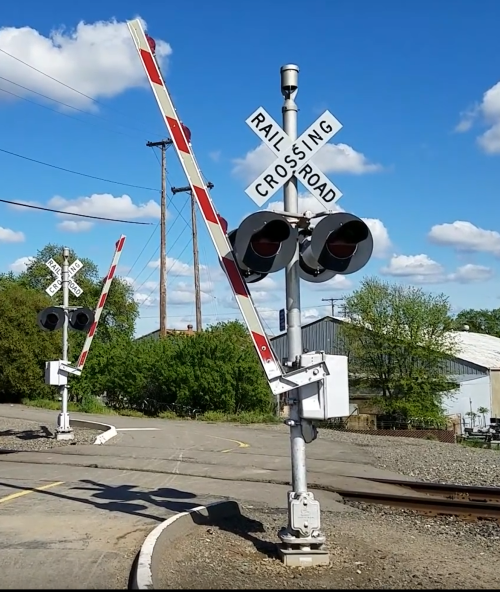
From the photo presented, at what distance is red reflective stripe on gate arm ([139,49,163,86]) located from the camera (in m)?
7.80

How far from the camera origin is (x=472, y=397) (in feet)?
176

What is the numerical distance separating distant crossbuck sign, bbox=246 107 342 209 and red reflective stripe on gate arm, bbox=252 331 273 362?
128cm

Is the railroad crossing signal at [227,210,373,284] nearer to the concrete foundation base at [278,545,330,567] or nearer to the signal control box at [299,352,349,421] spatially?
the signal control box at [299,352,349,421]

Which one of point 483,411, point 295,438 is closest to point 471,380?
point 483,411

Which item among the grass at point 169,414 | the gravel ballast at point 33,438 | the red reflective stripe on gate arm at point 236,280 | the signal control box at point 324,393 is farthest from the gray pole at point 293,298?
the grass at point 169,414

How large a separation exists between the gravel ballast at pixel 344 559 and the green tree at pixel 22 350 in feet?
118

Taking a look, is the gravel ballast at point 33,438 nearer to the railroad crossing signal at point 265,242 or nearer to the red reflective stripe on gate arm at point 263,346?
the red reflective stripe on gate arm at point 263,346

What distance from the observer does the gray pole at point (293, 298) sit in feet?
23.3

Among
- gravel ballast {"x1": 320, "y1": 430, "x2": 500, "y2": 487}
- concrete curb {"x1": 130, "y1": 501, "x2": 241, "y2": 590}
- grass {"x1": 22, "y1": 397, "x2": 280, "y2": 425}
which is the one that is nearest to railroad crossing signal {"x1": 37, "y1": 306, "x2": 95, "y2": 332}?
gravel ballast {"x1": 320, "y1": 430, "x2": 500, "y2": 487}

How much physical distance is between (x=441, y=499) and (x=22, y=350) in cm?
3570

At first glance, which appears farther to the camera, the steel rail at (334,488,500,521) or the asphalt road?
the steel rail at (334,488,500,521)

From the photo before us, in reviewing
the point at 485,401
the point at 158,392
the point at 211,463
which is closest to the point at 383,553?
the point at 211,463

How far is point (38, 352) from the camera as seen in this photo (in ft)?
144

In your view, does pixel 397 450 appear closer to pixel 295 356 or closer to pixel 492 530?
pixel 492 530
